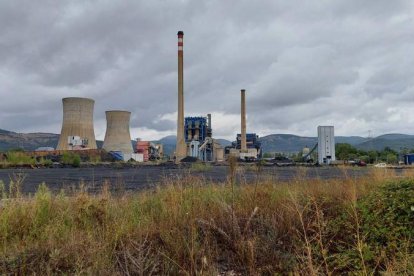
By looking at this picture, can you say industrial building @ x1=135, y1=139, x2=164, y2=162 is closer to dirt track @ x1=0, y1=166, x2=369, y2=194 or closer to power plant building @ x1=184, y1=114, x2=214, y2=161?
power plant building @ x1=184, y1=114, x2=214, y2=161

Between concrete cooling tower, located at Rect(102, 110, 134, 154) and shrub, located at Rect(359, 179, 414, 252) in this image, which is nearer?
shrub, located at Rect(359, 179, 414, 252)

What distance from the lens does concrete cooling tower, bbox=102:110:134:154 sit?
158 ft

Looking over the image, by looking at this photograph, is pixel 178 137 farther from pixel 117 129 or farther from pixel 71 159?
pixel 71 159

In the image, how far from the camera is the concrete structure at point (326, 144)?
5200 centimetres

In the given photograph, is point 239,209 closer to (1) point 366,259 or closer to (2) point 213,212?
(2) point 213,212

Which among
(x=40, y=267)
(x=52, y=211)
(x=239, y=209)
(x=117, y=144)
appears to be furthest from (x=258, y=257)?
(x=117, y=144)

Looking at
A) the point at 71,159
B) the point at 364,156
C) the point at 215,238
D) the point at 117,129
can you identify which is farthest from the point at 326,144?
the point at 215,238

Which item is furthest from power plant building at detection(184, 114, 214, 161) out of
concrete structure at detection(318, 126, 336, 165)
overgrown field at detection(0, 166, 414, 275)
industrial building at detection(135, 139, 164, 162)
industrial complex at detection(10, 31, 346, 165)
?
overgrown field at detection(0, 166, 414, 275)

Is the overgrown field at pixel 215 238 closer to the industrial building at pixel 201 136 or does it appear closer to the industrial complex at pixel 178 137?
the industrial complex at pixel 178 137

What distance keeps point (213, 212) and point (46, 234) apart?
159 cm

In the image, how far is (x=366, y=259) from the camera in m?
2.53

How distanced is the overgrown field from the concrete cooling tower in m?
45.1

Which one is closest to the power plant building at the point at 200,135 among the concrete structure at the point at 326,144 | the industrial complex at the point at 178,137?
the industrial complex at the point at 178,137

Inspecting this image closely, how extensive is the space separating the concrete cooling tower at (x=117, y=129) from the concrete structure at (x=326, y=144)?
1095 inches
